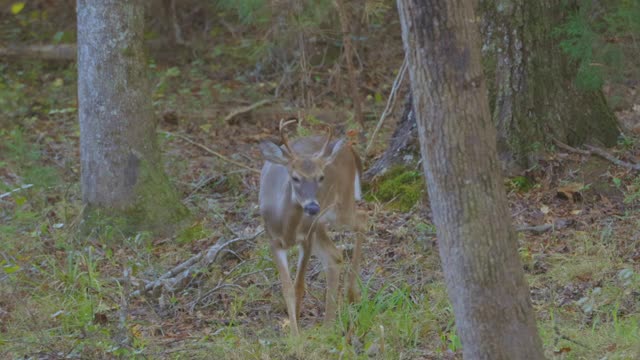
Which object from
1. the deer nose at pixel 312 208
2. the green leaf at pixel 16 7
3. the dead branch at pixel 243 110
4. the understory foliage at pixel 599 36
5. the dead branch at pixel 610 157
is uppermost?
the understory foliage at pixel 599 36

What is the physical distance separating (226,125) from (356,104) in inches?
70.3

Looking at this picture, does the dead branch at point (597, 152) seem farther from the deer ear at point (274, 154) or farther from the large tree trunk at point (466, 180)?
the large tree trunk at point (466, 180)

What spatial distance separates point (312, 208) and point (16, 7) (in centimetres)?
1141

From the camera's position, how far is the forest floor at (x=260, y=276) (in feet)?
18.2

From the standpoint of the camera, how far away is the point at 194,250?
7.66 m

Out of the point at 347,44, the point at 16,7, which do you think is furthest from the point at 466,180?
the point at 16,7

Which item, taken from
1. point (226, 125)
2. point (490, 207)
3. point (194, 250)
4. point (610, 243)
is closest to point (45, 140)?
point (226, 125)

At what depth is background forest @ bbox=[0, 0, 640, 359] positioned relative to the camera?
18.6 ft

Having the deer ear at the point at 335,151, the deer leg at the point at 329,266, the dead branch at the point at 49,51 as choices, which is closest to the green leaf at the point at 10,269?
the deer leg at the point at 329,266

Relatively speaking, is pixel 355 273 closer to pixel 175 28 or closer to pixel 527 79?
pixel 527 79

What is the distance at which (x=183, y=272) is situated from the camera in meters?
6.88

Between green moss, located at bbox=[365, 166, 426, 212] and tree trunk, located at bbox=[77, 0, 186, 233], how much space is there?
159cm

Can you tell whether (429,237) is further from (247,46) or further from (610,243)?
(247,46)

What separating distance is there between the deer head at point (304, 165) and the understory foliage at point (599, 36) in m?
2.17
